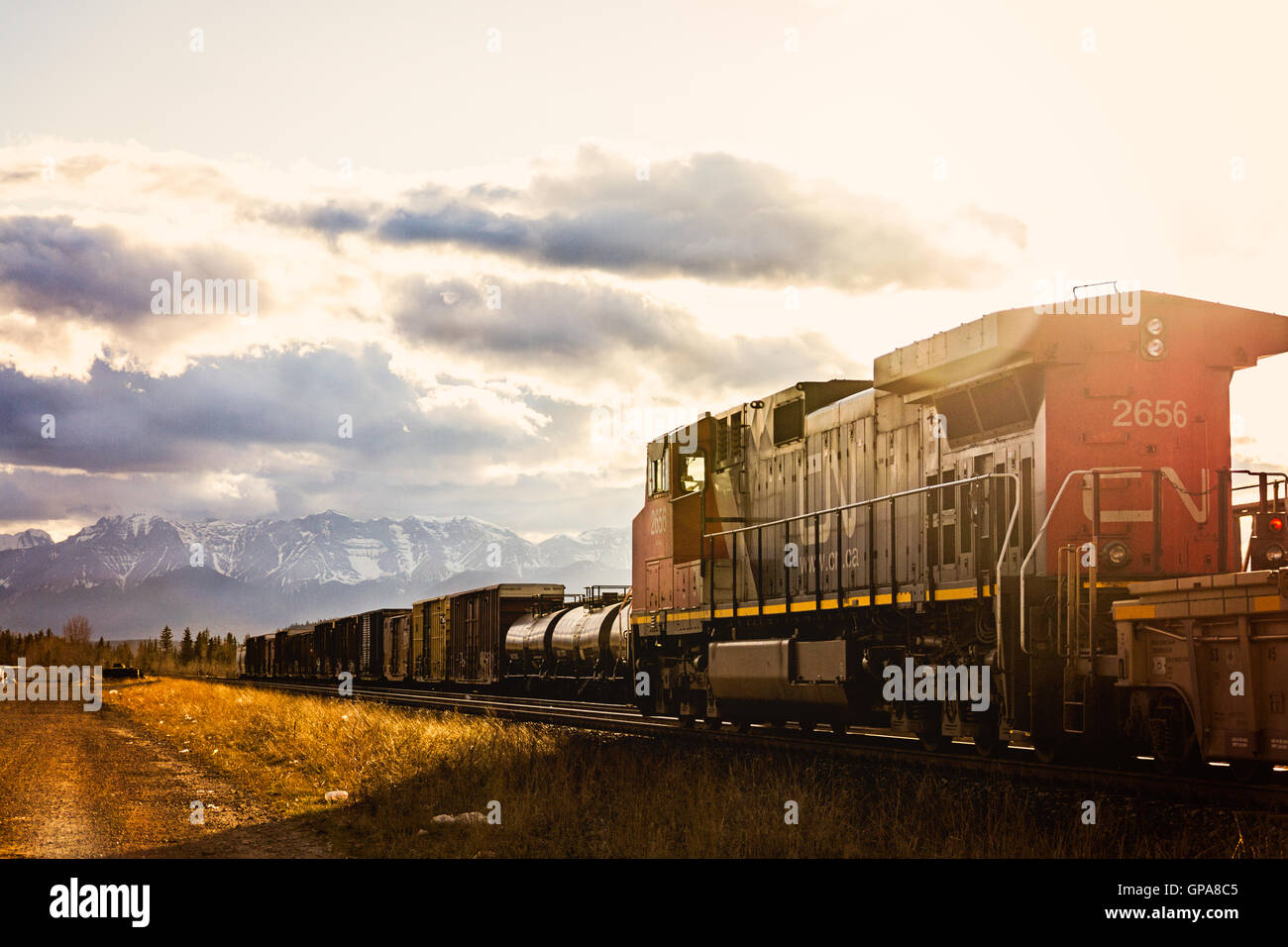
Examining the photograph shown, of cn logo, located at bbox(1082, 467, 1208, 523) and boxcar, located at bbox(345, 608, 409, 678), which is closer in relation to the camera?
cn logo, located at bbox(1082, 467, 1208, 523)

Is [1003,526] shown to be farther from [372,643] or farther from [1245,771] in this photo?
[372,643]

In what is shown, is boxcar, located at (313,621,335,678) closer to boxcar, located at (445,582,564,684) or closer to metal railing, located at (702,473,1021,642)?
boxcar, located at (445,582,564,684)

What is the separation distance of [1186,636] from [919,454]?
20.8 ft

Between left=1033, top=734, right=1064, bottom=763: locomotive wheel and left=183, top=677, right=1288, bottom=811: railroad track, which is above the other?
left=1033, top=734, right=1064, bottom=763: locomotive wheel

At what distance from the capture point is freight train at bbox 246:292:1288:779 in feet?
39.2

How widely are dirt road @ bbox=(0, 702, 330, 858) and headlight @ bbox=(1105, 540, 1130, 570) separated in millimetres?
8472

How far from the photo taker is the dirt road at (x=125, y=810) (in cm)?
1141

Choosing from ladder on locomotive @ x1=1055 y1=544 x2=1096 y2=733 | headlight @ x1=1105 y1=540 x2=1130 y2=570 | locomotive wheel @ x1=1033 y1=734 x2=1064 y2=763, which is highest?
headlight @ x1=1105 y1=540 x2=1130 y2=570

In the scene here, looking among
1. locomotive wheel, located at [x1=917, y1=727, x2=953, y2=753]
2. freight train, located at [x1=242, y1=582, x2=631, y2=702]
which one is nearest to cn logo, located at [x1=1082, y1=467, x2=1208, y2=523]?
locomotive wheel, located at [x1=917, y1=727, x2=953, y2=753]

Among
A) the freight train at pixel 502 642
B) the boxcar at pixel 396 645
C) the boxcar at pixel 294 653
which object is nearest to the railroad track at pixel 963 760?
the freight train at pixel 502 642

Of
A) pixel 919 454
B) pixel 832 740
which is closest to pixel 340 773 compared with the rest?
pixel 832 740

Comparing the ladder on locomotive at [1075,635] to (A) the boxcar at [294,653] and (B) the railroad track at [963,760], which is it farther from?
(A) the boxcar at [294,653]

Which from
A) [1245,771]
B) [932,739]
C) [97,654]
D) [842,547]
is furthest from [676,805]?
[97,654]
